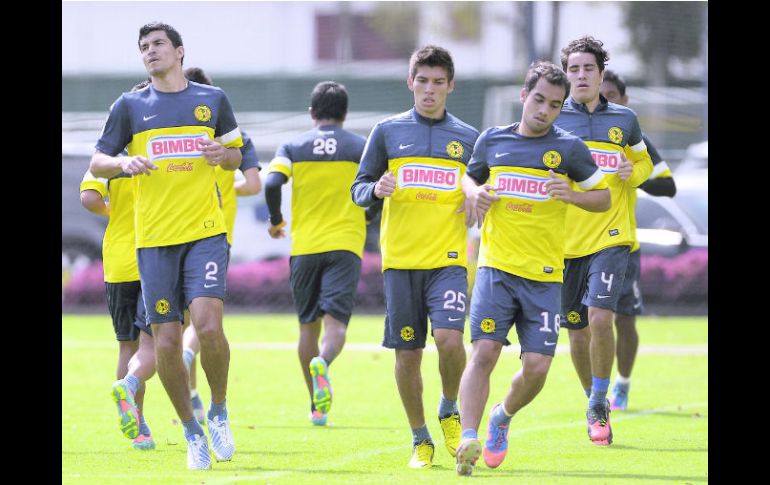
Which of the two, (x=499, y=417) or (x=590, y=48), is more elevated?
(x=590, y=48)

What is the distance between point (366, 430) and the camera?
1036 cm

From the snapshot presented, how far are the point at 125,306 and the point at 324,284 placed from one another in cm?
186

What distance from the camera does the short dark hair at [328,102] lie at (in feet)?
36.1

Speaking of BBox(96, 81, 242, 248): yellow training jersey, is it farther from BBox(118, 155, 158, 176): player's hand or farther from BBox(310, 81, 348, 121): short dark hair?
BBox(310, 81, 348, 121): short dark hair

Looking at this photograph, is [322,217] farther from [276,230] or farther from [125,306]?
[125,306]

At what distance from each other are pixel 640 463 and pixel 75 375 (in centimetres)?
760

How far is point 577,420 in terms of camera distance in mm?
10859

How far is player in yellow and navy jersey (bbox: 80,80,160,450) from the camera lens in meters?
9.33

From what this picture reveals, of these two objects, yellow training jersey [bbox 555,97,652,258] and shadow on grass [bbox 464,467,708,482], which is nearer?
shadow on grass [bbox 464,467,708,482]

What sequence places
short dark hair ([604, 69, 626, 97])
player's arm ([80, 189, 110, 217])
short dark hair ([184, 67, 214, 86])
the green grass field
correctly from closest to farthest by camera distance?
the green grass field < player's arm ([80, 189, 110, 217]) < short dark hair ([184, 67, 214, 86]) < short dark hair ([604, 69, 626, 97])

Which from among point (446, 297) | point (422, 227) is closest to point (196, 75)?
point (422, 227)

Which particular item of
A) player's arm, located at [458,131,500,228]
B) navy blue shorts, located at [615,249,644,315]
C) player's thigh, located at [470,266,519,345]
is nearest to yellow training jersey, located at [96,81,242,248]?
player's arm, located at [458,131,500,228]

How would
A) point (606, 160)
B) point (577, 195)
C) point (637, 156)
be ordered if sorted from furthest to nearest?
1. point (637, 156)
2. point (606, 160)
3. point (577, 195)

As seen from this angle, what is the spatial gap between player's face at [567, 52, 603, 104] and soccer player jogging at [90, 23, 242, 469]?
2.51m
